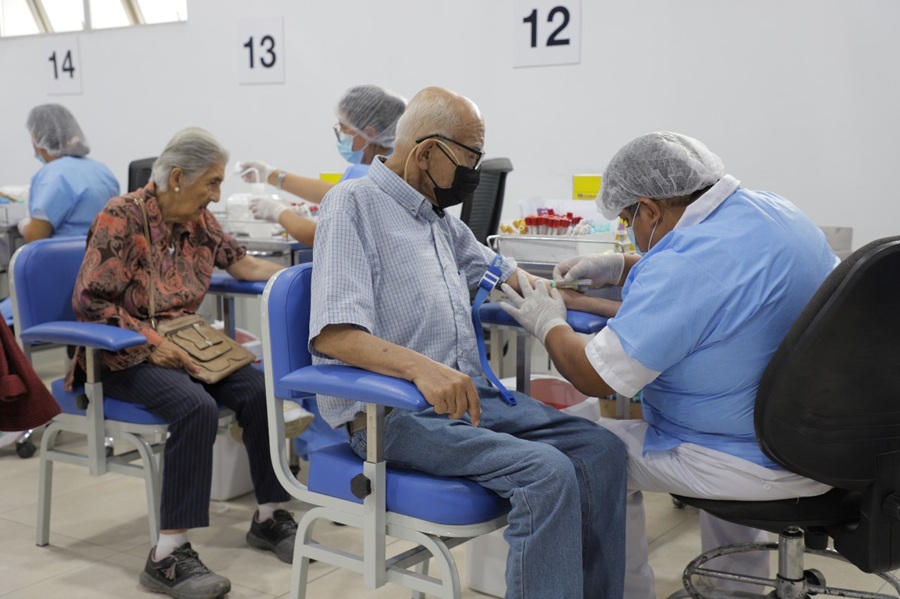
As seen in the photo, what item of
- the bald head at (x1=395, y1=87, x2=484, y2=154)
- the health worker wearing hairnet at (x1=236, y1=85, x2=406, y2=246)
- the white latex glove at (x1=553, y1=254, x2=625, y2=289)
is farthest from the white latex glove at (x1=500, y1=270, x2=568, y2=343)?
the health worker wearing hairnet at (x1=236, y1=85, x2=406, y2=246)

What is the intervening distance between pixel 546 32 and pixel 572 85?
26 cm

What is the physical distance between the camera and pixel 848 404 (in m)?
1.58

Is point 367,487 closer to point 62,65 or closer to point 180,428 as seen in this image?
point 180,428

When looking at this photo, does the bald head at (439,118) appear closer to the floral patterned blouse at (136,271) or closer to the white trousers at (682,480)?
the white trousers at (682,480)

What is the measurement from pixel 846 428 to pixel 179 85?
4.72 m

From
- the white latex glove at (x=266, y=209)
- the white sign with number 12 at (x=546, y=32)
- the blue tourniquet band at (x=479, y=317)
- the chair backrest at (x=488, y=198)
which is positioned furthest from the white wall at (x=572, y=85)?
the blue tourniquet band at (x=479, y=317)

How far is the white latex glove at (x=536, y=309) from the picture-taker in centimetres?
196

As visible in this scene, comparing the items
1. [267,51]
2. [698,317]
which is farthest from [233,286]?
[267,51]

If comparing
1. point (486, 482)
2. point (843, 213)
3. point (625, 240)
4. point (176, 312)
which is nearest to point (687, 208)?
point (486, 482)

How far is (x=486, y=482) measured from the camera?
166 cm

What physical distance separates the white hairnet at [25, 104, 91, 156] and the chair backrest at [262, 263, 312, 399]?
2.77 meters

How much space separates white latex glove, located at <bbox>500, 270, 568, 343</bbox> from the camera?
1958mm

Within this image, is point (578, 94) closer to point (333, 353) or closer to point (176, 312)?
point (176, 312)

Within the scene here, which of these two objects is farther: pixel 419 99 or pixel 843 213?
pixel 843 213
